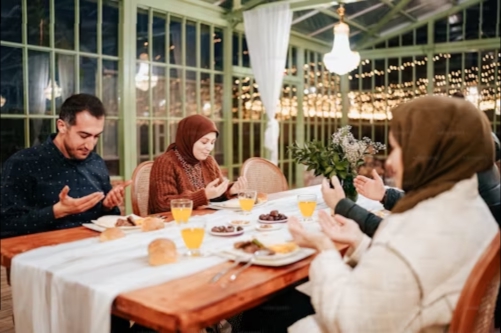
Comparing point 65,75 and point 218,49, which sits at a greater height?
point 218,49

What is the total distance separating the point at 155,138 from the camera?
163 inches

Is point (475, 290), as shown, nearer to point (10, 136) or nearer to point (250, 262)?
point (250, 262)

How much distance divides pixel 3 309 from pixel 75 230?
1329mm

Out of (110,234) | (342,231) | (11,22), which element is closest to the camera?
(342,231)

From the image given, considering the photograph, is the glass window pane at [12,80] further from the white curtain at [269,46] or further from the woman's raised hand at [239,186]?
the white curtain at [269,46]

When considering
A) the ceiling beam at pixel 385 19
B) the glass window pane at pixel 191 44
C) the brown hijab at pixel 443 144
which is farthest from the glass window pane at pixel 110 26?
the ceiling beam at pixel 385 19

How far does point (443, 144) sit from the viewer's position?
1.13 metres

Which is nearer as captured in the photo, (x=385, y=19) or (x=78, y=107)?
(x=78, y=107)

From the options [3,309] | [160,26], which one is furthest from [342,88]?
[3,309]

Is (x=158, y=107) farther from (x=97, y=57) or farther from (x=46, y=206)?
(x=46, y=206)

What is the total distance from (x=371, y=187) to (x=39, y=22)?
248 cm

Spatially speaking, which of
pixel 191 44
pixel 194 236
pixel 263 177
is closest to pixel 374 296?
pixel 194 236

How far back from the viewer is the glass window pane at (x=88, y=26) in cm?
351

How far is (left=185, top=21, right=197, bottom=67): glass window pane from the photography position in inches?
174
